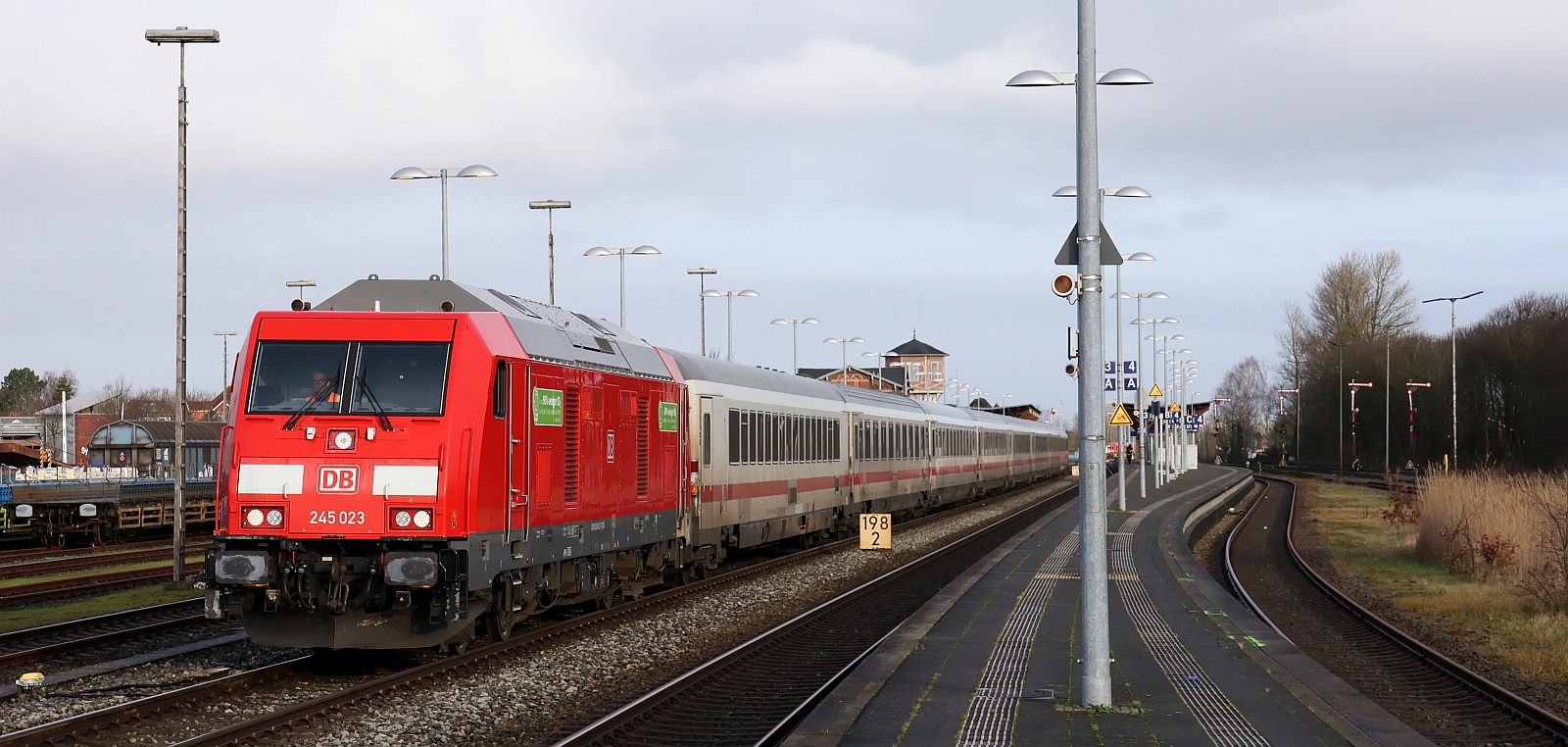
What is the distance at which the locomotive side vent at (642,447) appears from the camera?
59.9 feet

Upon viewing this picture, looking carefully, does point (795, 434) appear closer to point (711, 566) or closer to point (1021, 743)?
point (711, 566)

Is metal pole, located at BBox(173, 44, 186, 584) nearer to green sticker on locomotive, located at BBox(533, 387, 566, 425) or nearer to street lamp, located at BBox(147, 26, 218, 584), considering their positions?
street lamp, located at BBox(147, 26, 218, 584)

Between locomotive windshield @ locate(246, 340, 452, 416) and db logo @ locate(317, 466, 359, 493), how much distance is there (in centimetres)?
53

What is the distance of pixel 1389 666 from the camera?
15.7 metres

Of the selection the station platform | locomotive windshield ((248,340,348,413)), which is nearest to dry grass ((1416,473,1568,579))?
the station platform

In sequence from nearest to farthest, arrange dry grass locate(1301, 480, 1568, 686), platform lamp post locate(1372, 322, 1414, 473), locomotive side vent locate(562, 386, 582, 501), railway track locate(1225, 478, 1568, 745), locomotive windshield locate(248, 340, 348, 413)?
railway track locate(1225, 478, 1568, 745), locomotive windshield locate(248, 340, 348, 413), locomotive side vent locate(562, 386, 582, 501), dry grass locate(1301, 480, 1568, 686), platform lamp post locate(1372, 322, 1414, 473)

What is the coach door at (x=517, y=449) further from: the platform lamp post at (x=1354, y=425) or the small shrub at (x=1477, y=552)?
the platform lamp post at (x=1354, y=425)

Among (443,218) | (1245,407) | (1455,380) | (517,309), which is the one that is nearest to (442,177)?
(443,218)

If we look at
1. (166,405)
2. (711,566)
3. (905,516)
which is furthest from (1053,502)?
(166,405)

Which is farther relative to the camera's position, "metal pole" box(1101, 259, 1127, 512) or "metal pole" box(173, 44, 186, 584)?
"metal pole" box(1101, 259, 1127, 512)

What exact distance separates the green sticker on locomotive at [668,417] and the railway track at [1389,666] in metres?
8.36

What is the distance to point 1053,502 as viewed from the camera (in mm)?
55656

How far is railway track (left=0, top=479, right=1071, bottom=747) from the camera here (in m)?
10.3

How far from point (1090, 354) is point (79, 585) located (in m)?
17.8
